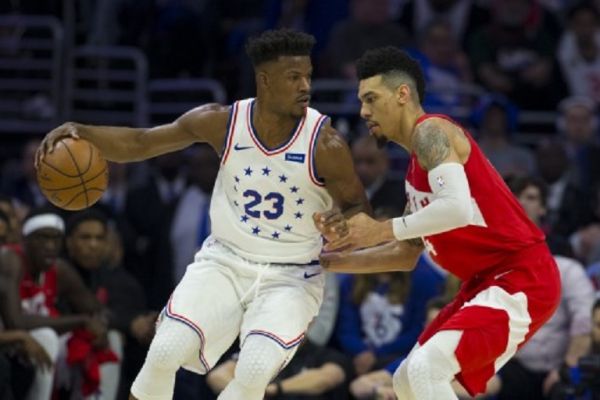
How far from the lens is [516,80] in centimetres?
1360

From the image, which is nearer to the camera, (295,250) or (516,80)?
(295,250)

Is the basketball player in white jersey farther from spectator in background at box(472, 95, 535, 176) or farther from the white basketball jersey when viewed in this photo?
spectator in background at box(472, 95, 535, 176)

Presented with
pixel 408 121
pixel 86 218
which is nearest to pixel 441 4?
pixel 86 218

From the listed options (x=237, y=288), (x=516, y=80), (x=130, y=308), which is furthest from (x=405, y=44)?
(x=237, y=288)

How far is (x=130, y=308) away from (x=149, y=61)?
4302mm

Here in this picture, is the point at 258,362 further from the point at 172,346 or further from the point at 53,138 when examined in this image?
the point at 53,138

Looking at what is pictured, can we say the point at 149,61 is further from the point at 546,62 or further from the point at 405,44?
the point at 546,62

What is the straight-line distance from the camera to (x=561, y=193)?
478 inches

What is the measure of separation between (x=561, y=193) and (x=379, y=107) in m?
4.81

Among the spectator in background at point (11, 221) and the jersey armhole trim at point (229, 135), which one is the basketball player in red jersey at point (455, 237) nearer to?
the jersey armhole trim at point (229, 135)

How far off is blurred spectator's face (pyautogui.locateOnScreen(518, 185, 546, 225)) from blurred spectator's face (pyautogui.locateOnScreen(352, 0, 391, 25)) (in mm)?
3252

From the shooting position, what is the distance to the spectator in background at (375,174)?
37.9 feet

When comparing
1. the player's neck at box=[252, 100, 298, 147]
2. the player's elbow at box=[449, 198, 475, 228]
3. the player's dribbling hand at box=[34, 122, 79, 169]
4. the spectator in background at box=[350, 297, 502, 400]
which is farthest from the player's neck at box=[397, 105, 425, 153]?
the spectator in background at box=[350, 297, 502, 400]

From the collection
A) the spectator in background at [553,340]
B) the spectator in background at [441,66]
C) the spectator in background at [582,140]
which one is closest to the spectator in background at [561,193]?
the spectator in background at [582,140]
